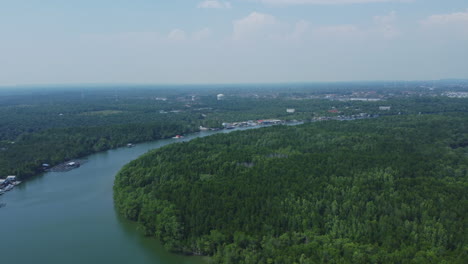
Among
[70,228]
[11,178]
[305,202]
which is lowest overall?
[70,228]

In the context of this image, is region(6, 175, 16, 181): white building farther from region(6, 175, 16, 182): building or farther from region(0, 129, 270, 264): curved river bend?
region(0, 129, 270, 264): curved river bend

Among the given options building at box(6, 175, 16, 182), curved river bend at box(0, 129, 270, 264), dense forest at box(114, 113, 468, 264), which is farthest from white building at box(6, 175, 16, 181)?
dense forest at box(114, 113, 468, 264)

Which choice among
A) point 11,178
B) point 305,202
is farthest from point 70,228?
point 305,202

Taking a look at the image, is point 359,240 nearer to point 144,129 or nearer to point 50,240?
point 50,240

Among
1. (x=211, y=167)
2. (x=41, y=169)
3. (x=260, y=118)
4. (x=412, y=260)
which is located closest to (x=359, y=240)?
(x=412, y=260)

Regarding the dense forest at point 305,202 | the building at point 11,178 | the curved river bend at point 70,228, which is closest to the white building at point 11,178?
the building at point 11,178

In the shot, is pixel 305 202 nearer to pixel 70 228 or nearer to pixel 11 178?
pixel 70 228
